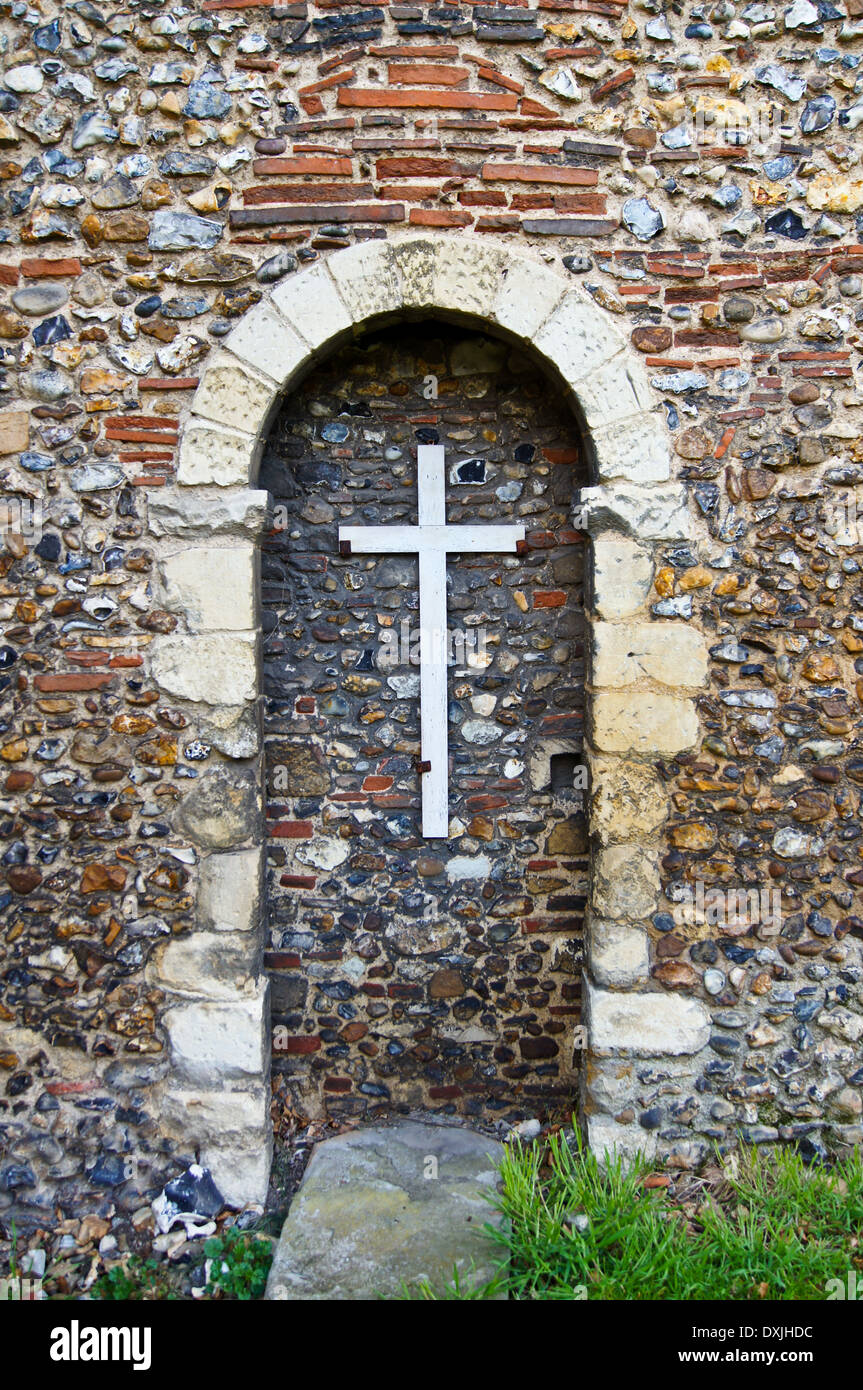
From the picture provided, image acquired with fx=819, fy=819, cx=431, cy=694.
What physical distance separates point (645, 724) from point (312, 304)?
1.80 metres

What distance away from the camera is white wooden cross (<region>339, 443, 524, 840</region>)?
10.1 ft

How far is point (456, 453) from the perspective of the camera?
312cm

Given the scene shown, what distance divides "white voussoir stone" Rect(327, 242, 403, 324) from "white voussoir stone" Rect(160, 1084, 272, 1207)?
8.78 ft

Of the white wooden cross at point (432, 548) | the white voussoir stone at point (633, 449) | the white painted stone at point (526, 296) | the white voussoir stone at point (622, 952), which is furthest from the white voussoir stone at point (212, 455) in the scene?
the white voussoir stone at point (622, 952)

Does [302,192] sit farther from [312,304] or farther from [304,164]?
[312,304]

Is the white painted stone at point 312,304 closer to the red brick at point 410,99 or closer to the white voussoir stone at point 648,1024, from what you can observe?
the red brick at point 410,99

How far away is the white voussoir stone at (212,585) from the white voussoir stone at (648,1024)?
182cm

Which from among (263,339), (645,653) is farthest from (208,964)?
(263,339)

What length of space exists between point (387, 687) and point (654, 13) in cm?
245

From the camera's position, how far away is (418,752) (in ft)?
10.3

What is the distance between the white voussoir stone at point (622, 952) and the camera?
2.85m

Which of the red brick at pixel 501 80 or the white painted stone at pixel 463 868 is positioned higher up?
the red brick at pixel 501 80

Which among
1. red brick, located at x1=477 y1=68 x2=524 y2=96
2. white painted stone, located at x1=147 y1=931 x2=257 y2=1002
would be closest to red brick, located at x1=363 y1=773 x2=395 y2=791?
white painted stone, located at x1=147 y1=931 x2=257 y2=1002

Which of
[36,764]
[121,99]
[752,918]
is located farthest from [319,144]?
[752,918]
